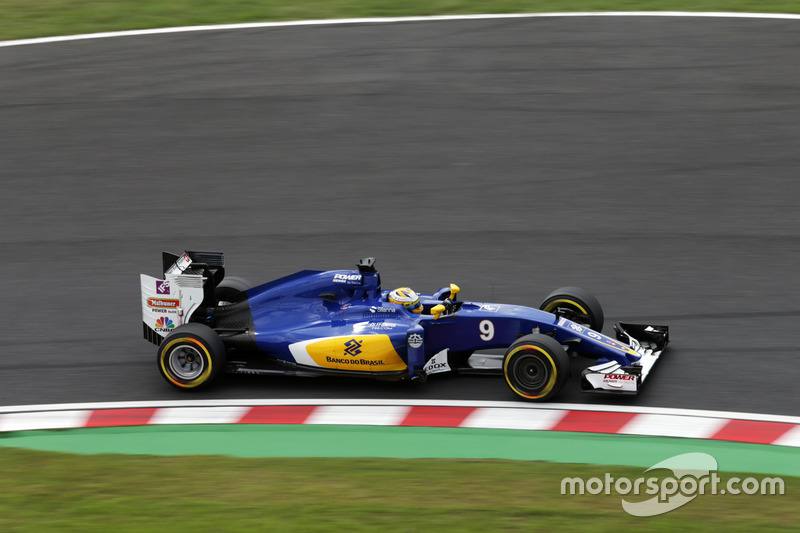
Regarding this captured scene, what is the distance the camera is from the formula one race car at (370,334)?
30.9ft

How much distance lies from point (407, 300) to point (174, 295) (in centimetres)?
229

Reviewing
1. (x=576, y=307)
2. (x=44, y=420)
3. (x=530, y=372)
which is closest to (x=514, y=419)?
(x=530, y=372)

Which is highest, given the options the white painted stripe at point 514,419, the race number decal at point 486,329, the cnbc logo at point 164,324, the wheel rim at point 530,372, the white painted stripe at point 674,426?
the cnbc logo at point 164,324

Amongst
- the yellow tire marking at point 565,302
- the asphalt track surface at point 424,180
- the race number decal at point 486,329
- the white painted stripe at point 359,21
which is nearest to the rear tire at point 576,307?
the yellow tire marking at point 565,302

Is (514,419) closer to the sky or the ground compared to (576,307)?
closer to the ground

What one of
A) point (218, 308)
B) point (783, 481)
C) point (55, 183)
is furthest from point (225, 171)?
point (783, 481)

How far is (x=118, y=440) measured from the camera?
9031 millimetres

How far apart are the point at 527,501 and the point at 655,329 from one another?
3746mm

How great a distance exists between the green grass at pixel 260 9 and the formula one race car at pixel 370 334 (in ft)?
33.9

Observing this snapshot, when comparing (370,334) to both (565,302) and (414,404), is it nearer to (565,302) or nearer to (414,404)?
(414,404)

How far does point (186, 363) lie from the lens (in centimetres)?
990

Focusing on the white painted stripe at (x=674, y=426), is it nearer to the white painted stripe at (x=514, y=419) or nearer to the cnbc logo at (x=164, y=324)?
the white painted stripe at (x=514, y=419)
